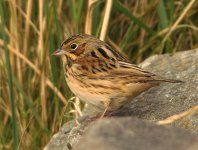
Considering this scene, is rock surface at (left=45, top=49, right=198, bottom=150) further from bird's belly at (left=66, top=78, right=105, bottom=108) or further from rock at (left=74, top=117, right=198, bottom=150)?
rock at (left=74, top=117, right=198, bottom=150)

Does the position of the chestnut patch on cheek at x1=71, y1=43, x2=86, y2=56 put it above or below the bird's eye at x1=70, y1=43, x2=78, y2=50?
below

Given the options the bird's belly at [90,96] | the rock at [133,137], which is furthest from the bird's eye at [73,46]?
the rock at [133,137]

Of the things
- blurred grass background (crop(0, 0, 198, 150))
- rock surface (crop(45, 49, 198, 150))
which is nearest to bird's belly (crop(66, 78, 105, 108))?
rock surface (crop(45, 49, 198, 150))

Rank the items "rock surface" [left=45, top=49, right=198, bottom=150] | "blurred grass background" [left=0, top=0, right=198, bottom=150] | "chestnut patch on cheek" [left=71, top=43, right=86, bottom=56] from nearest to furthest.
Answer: "rock surface" [left=45, top=49, right=198, bottom=150] < "chestnut patch on cheek" [left=71, top=43, right=86, bottom=56] < "blurred grass background" [left=0, top=0, right=198, bottom=150]

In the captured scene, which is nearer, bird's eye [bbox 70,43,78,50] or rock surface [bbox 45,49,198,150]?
rock surface [bbox 45,49,198,150]

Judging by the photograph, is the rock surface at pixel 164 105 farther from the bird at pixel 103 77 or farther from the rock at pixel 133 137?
the rock at pixel 133 137

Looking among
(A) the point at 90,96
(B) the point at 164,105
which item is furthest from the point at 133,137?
(B) the point at 164,105
